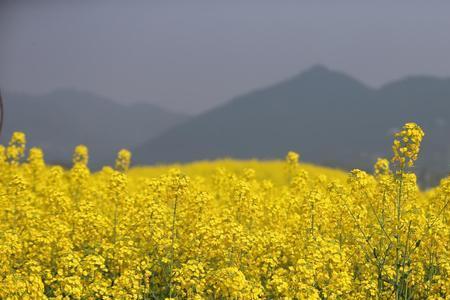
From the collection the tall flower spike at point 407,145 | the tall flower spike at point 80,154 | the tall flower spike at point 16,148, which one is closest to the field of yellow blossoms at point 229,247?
the tall flower spike at point 407,145

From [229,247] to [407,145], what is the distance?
12.3 feet

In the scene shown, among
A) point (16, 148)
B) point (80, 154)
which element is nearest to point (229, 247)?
point (16, 148)

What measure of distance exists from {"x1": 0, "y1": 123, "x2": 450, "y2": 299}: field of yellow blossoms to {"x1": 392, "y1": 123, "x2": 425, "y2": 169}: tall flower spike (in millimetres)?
24

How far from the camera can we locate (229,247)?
12391 millimetres

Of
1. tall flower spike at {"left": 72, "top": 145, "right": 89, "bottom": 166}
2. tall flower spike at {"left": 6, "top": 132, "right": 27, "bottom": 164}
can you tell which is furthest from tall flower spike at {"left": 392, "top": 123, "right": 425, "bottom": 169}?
tall flower spike at {"left": 72, "top": 145, "right": 89, "bottom": 166}

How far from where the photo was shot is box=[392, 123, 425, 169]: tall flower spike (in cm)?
1197

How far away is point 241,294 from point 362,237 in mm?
4280

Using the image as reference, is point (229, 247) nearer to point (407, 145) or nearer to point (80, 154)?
point (407, 145)

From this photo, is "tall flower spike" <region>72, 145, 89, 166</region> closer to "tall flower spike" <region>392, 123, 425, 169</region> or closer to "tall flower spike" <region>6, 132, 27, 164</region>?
"tall flower spike" <region>6, 132, 27, 164</region>

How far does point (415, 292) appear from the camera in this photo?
506 inches

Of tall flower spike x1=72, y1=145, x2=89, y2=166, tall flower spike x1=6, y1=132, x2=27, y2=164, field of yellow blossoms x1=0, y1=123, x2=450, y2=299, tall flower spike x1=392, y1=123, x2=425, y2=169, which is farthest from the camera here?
tall flower spike x1=72, y1=145, x2=89, y2=166

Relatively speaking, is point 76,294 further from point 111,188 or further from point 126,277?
point 111,188

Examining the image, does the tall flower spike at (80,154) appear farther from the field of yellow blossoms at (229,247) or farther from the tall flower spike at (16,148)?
the field of yellow blossoms at (229,247)

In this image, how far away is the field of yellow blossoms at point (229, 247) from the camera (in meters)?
10.8
